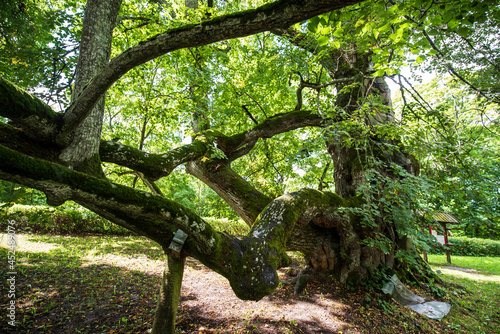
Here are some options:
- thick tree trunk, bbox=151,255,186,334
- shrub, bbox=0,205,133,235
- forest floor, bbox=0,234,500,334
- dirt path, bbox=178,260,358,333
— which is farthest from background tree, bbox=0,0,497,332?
shrub, bbox=0,205,133,235

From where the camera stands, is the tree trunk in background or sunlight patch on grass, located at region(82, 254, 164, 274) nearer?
the tree trunk in background

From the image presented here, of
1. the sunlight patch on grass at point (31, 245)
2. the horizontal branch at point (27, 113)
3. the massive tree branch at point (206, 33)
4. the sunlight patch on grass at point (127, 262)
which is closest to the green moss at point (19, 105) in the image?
the horizontal branch at point (27, 113)

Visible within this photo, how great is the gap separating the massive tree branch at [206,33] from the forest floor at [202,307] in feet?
10.5

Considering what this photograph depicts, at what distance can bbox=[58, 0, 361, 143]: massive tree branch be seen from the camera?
187 centimetres

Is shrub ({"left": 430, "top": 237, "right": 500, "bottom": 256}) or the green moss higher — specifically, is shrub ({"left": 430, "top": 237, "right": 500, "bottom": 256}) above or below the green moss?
below

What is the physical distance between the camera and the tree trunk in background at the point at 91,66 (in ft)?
9.43

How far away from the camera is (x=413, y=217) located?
4066 mm

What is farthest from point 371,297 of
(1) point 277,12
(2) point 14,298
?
(2) point 14,298

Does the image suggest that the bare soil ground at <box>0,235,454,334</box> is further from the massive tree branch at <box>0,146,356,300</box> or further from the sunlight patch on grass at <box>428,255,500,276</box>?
the sunlight patch on grass at <box>428,255,500,276</box>

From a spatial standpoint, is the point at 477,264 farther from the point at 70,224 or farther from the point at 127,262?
the point at 70,224

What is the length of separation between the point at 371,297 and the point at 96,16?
697cm

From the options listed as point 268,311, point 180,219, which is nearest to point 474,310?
point 268,311

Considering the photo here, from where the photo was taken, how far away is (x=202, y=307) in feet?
14.6

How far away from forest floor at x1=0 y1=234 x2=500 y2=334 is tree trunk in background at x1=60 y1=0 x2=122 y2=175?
2679 mm
